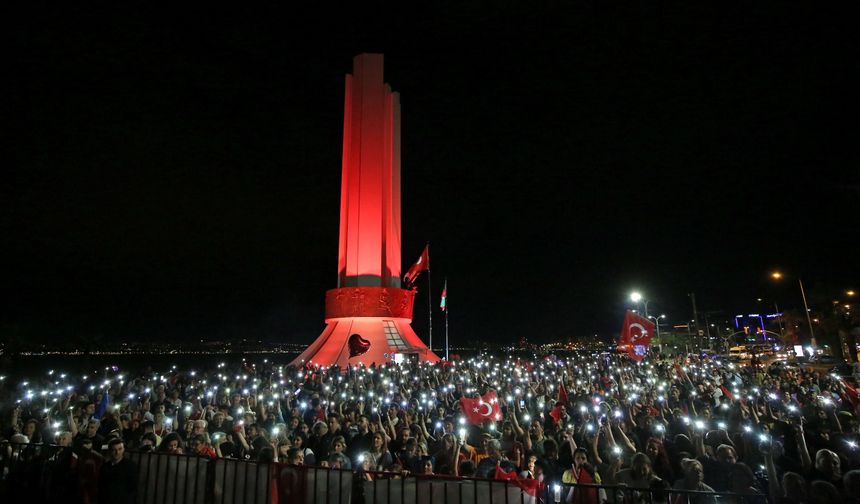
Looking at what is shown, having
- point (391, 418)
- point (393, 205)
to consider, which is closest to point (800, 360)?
point (393, 205)

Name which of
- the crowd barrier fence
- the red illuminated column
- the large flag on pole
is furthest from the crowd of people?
the red illuminated column

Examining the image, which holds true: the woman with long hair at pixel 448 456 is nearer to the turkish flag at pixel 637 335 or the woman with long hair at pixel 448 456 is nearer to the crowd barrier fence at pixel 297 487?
the crowd barrier fence at pixel 297 487

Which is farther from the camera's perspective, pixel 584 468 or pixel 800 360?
pixel 800 360

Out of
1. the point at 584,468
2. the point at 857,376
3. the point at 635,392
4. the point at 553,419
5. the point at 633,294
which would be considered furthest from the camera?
the point at 633,294

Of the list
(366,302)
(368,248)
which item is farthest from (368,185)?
(366,302)

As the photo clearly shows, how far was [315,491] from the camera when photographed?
5840mm

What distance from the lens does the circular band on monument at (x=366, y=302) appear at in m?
37.9

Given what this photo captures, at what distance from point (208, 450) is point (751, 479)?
825cm

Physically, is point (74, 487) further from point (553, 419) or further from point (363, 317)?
point (363, 317)

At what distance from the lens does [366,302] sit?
3794 cm

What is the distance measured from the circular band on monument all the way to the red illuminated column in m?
1.00

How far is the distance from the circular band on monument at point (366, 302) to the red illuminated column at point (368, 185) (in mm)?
998

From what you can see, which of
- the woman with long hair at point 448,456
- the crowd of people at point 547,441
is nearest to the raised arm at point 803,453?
the crowd of people at point 547,441

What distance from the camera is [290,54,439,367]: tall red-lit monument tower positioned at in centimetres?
3697
